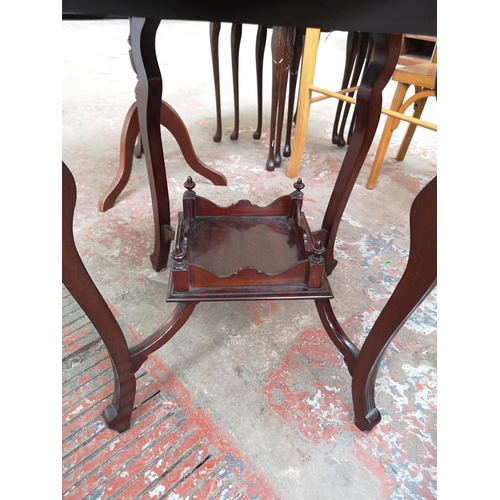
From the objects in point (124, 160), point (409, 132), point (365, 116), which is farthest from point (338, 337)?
point (409, 132)

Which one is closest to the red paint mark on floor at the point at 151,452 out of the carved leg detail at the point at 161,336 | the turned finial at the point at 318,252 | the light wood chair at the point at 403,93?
the carved leg detail at the point at 161,336

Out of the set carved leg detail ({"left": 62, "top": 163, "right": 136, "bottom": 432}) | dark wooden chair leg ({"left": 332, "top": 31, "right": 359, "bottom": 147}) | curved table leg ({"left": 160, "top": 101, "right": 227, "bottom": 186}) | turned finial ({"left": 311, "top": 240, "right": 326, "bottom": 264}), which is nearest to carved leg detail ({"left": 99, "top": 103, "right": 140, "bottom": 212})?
curved table leg ({"left": 160, "top": 101, "right": 227, "bottom": 186})

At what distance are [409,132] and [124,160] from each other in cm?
144

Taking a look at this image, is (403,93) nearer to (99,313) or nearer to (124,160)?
(124,160)

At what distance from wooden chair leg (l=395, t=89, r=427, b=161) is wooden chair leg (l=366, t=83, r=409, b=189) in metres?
0.25

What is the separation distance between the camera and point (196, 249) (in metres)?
0.91

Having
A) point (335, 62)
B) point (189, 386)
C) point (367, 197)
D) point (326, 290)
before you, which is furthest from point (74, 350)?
point (335, 62)

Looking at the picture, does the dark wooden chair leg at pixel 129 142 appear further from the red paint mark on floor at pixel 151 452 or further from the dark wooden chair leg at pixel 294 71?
the red paint mark on floor at pixel 151 452

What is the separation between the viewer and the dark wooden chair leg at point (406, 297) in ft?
1.69

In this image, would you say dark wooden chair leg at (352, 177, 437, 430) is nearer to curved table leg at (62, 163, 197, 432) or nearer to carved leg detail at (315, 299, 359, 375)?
carved leg detail at (315, 299, 359, 375)

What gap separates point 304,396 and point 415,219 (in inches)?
20.2

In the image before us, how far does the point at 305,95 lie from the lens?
5.45ft

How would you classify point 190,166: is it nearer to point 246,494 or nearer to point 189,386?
point 189,386

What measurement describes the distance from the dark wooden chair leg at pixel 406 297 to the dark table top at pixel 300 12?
0.25 metres
